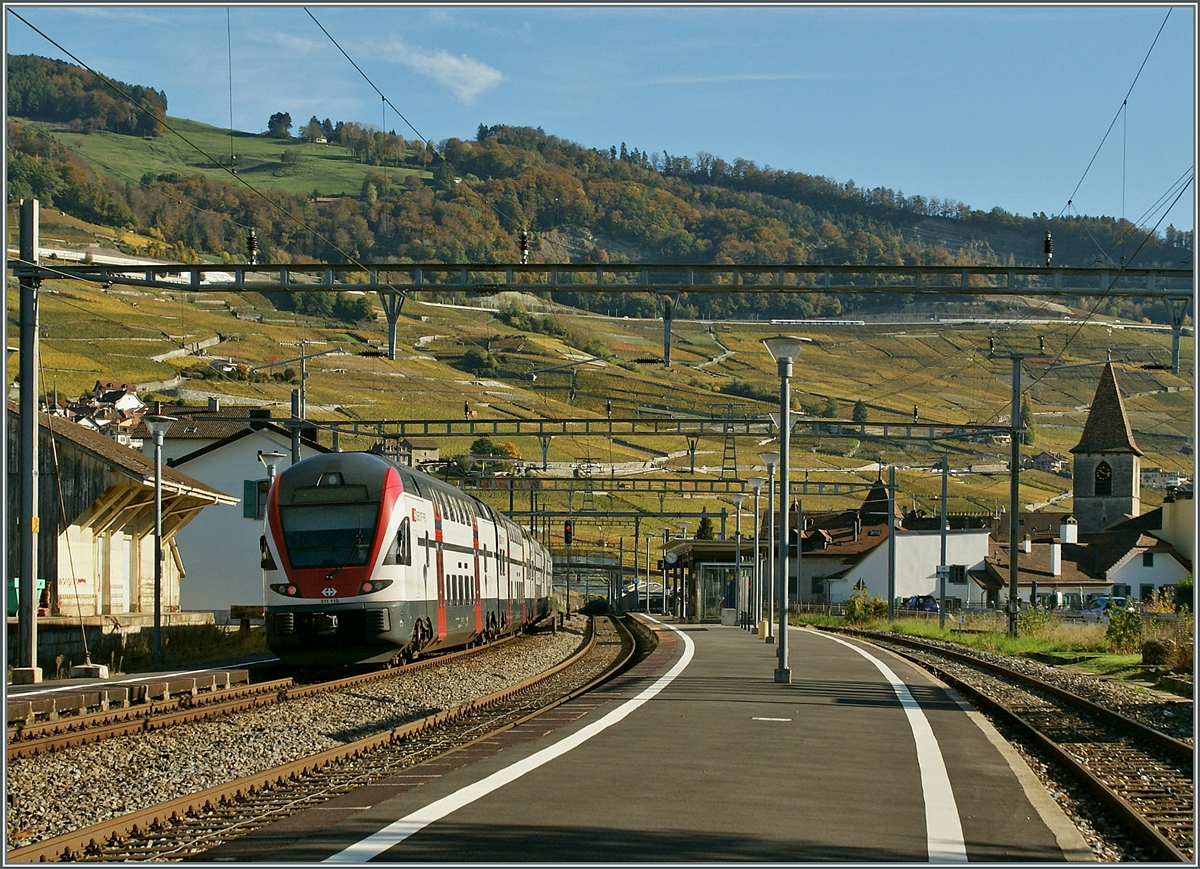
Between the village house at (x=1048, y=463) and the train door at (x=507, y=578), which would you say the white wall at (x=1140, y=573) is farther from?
the village house at (x=1048, y=463)

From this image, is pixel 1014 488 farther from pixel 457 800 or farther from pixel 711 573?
pixel 457 800

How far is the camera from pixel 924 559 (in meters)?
88.8

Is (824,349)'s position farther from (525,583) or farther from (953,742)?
(953,742)

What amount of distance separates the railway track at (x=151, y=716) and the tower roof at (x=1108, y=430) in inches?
3716

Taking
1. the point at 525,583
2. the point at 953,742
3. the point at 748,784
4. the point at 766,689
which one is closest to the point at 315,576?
the point at 766,689

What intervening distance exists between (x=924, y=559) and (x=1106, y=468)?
28.2 m

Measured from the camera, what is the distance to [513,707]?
64.1 feet

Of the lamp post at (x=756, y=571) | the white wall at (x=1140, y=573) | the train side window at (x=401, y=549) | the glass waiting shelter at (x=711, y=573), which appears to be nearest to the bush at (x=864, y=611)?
the glass waiting shelter at (x=711, y=573)

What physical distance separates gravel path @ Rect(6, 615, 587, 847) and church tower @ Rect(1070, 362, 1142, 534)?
93562 mm

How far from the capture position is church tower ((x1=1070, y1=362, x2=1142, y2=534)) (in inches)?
4252

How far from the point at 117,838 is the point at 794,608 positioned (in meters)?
Result: 69.2

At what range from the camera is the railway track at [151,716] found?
15.0 m

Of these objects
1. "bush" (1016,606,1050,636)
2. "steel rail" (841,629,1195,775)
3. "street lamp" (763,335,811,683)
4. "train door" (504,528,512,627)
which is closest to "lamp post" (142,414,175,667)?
"train door" (504,528,512,627)

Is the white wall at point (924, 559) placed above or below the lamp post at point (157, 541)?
below
